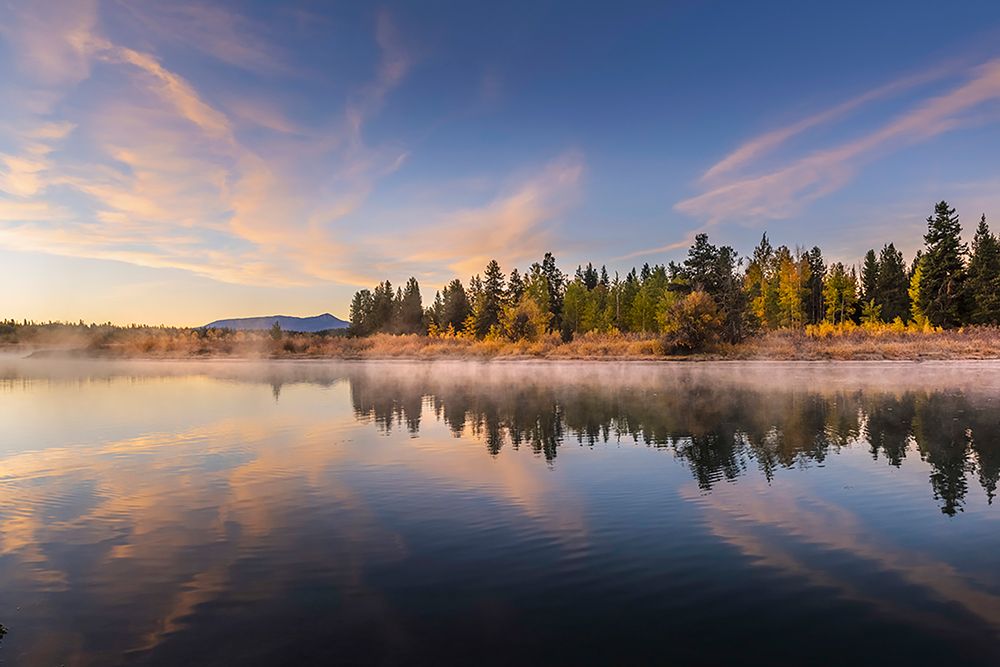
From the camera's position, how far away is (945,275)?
73.9 metres

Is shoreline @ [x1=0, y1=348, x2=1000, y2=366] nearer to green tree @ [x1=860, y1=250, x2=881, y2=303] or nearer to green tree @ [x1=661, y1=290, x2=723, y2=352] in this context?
green tree @ [x1=661, y1=290, x2=723, y2=352]

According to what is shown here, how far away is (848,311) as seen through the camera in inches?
4117

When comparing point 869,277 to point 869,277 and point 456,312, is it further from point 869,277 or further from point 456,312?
point 456,312

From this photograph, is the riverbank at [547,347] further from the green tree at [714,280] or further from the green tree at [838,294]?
the green tree at [838,294]

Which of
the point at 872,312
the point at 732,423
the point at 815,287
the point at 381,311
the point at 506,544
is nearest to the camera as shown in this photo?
the point at 506,544

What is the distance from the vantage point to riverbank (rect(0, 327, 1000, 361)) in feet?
188

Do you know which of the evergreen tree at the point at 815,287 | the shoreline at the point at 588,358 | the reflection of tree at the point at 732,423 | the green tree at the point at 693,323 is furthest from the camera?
the evergreen tree at the point at 815,287

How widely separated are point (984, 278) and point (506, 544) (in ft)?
323

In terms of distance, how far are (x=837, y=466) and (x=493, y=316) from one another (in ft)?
283

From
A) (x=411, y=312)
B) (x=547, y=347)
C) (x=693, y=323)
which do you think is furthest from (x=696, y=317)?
(x=411, y=312)

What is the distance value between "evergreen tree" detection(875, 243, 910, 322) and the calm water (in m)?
97.3

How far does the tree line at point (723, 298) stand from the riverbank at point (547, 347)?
397 centimetres

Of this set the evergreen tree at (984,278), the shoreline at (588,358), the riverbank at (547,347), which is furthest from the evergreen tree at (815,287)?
the shoreline at (588,358)

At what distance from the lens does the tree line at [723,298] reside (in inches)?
2859
